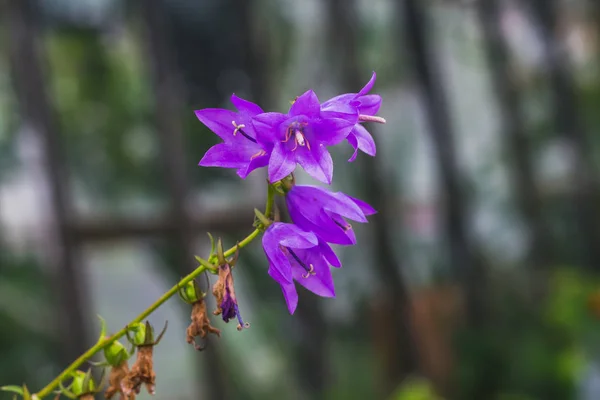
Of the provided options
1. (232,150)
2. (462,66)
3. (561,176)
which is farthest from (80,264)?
(561,176)

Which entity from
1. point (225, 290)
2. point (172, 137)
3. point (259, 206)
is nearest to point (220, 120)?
point (225, 290)

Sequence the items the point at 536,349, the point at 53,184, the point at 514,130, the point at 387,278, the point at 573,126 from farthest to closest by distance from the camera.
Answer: the point at 514,130 < the point at 573,126 < the point at 387,278 < the point at 536,349 < the point at 53,184

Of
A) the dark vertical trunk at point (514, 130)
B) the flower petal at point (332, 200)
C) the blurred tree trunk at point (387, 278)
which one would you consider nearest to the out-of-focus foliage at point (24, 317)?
the blurred tree trunk at point (387, 278)

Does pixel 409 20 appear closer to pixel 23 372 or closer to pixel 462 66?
pixel 462 66

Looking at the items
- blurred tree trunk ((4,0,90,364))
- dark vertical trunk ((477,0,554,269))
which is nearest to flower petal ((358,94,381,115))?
blurred tree trunk ((4,0,90,364))

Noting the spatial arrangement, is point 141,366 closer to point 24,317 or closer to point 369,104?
point 369,104

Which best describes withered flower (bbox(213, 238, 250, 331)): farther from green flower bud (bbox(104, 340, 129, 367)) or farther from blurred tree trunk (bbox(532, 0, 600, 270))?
blurred tree trunk (bbox(532, 0, 600, 270))
